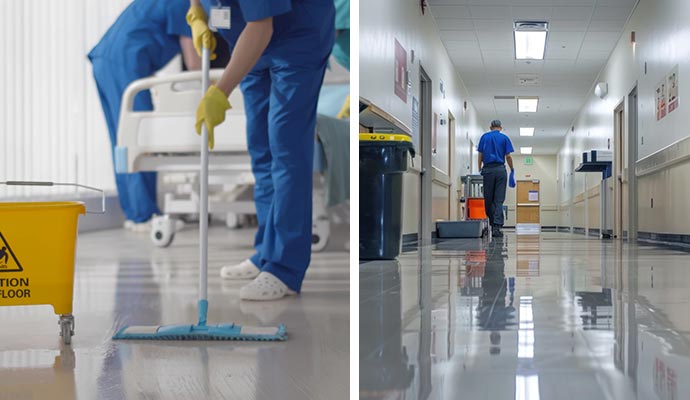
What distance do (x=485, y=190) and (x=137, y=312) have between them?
6.87 m

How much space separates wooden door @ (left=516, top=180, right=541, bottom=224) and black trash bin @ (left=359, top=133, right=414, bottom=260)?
19569 millimetres

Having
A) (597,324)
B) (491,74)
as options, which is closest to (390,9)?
(597,324)

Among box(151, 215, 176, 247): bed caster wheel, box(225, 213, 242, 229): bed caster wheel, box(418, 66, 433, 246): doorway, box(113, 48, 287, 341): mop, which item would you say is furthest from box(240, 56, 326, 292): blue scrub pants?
box(418, 66, 433, 246): doorway

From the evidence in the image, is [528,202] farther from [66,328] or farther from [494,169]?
[66,328]

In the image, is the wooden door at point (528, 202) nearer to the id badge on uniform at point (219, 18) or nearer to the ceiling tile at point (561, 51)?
the ceiling tile at point (561, 51)

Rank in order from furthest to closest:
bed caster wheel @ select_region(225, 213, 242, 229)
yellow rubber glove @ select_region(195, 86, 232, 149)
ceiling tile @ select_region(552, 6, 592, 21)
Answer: ceiling tile @ select_region(552, 6, 592, 21)
bed caster wheel @ select_region(225, 213, 242, 229)
yellow rubber glove @ select_region(195, 86, 232, 149)

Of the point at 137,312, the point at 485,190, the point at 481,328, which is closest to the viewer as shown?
the point at 481,328

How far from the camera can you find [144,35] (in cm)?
384

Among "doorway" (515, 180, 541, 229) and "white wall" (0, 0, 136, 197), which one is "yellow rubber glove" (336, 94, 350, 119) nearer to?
"white wall" (0, 0, 136, 197)

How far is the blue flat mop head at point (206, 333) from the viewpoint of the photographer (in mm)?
1685

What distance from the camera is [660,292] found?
97.7 inches

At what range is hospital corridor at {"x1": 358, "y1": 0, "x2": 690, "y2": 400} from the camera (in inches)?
51.9

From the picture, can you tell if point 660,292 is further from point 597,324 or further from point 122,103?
point 122,103

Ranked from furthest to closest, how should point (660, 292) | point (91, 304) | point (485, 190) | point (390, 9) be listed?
1. point (485, 190)
2. point (390, 9)
3. point (660, 292)
4. point (91, 304)
